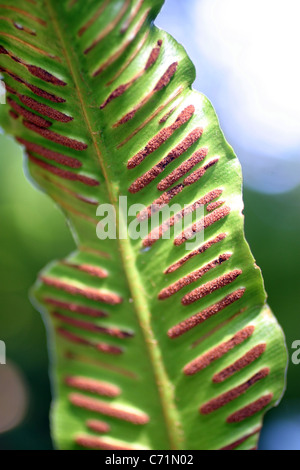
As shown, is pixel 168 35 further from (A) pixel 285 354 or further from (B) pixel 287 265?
(B) pixel 287 265

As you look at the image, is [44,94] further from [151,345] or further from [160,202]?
[151,345]

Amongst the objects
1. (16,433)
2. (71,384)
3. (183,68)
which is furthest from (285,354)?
(16,433)

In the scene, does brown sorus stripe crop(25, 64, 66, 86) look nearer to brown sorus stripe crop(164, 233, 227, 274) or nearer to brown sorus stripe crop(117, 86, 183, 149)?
brown sorus stripe crop(117, 86, 183, 149)

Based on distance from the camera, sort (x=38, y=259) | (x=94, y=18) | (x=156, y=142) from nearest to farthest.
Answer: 1. (x=94, y=18)
2. (x=156, y=142)
3. (x=38, y=259)

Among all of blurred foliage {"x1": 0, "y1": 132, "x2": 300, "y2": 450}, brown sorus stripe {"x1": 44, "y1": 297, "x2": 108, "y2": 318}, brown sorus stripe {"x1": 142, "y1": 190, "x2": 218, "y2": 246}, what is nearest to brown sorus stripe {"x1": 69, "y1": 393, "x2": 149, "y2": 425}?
brown sorus stripe {"x1": 44, "y1": 297, "x2": 108, "y2": 318}

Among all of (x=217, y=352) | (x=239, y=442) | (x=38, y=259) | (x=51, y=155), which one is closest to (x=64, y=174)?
(x=51, y=155)
